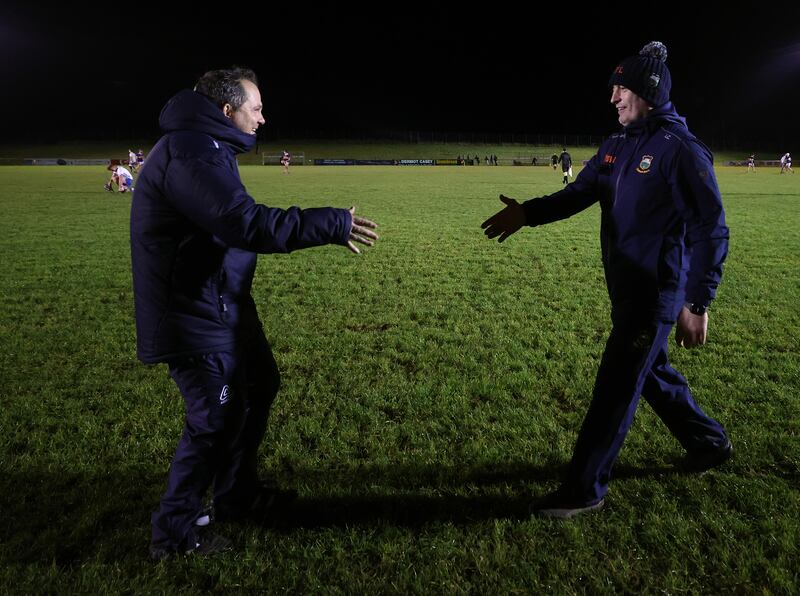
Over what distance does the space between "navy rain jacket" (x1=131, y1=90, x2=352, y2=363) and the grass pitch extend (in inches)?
47.1

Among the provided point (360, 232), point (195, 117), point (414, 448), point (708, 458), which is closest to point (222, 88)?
point (195, 117)

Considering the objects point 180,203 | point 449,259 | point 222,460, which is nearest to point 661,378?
point 222,460

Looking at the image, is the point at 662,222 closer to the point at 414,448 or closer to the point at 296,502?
the point at 414,448

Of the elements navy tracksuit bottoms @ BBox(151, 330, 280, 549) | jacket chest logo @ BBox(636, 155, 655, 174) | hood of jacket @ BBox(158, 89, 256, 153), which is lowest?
navy tracksuit bottoms @ BBox(151, 330, 280, 549)

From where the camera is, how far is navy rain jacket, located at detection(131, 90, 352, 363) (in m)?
2.29

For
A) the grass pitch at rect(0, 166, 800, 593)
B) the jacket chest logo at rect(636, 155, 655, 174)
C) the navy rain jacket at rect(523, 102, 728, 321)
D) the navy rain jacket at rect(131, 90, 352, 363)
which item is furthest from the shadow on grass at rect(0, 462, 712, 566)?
the jacket chest logo at rect(636, 155, 655, 174)

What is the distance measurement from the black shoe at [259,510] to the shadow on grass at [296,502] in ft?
0.20

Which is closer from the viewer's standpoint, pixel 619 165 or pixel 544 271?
pixel 619 165

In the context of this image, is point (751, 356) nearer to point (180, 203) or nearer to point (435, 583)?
point (435, 583)

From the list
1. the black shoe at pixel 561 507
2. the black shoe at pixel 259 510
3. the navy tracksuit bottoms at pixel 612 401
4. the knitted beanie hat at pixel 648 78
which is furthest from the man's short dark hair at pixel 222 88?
the black shoe at pixel 561 507

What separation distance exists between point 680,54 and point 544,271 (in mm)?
113517

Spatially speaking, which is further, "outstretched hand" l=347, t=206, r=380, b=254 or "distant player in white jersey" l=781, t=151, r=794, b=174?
"distant player in white jersey" l=781, t=151, r=794, b=174

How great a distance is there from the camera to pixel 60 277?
891 centimetres

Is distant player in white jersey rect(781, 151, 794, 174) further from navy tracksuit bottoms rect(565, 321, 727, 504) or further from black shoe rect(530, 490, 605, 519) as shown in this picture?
black shoe rect(530, 490, 605, 519)
